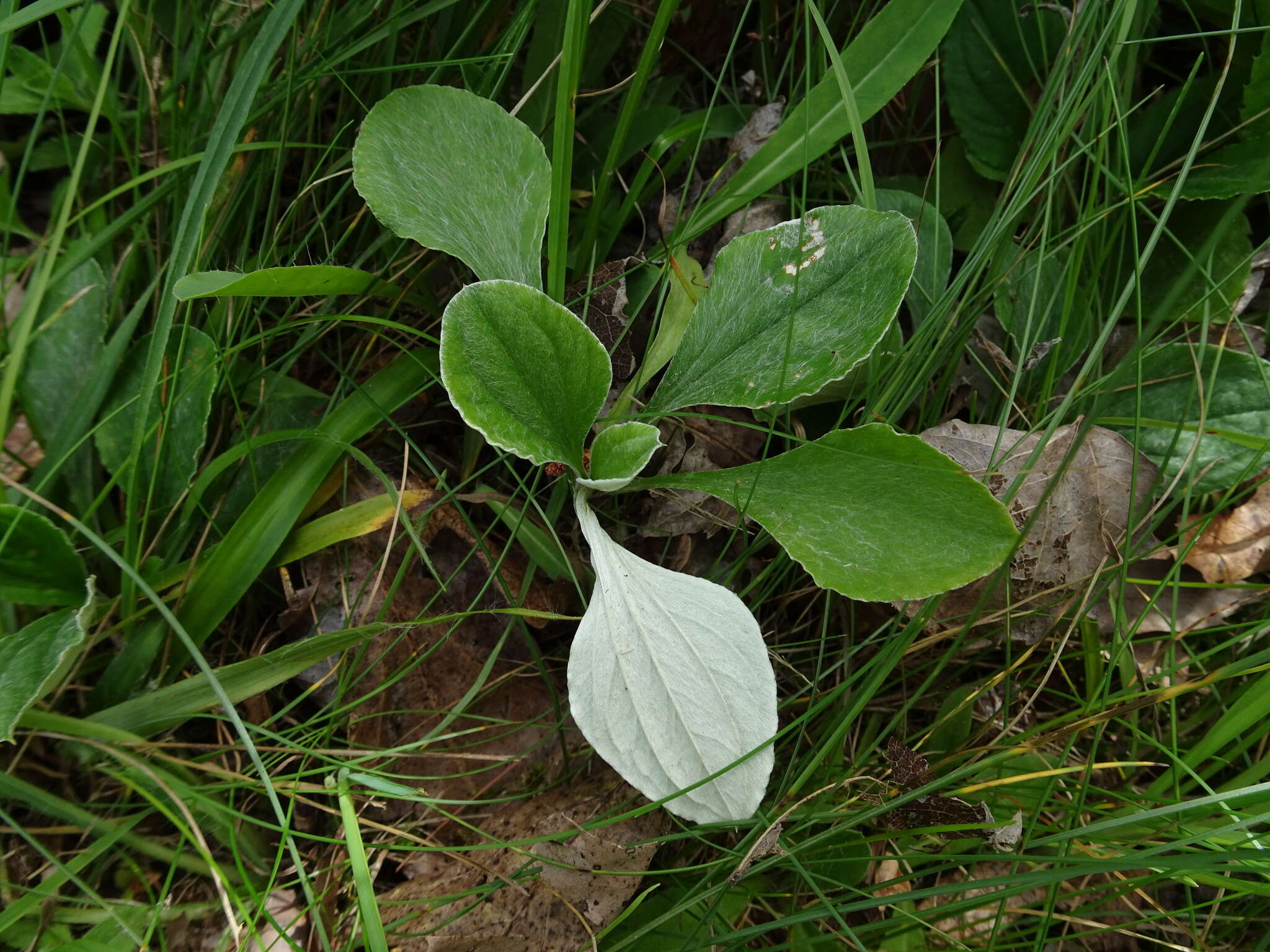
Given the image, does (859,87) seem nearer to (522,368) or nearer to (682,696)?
(522,368)

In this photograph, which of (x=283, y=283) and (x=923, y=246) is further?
(x=923, y=246)

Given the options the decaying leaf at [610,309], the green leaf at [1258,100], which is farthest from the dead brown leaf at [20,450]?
the green leaf at [1258,100]

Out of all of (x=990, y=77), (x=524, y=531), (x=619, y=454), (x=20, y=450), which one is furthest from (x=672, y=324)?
(x=20, y=450)

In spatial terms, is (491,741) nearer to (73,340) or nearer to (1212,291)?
(73,340)

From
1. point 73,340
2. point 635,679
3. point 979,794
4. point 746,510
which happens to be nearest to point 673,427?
point 746,510

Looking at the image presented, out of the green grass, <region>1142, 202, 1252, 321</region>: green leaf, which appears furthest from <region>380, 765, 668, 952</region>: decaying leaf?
<region>1142, 202, 1252, 321</region>: green leaf

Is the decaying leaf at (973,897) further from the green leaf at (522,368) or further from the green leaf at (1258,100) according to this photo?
the green leaf at (1258,100)
